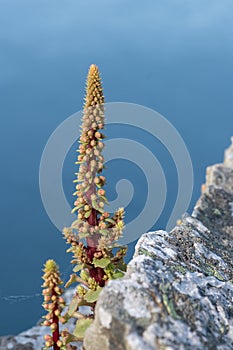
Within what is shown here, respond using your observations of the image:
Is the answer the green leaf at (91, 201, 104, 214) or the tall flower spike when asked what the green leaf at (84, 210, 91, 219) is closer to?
the green leaf at (91, 201, 104, 214)

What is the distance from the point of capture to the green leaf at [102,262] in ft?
17.3

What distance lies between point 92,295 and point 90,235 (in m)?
0.66

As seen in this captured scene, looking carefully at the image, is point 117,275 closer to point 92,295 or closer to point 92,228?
point 92,295

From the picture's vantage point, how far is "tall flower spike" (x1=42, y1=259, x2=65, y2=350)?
16.1ft

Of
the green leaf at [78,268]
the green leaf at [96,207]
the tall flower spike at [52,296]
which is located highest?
the green leaf at [96,207]

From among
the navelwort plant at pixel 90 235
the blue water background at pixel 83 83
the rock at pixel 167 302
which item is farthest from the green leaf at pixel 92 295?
the blue water background at pixel 83 83

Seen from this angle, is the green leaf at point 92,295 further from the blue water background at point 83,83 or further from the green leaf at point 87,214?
the blue water background at point 83,83

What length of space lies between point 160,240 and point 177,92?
8967 cm

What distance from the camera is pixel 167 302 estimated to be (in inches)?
186

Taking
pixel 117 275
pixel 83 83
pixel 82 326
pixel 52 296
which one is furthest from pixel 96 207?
pixel 83 83

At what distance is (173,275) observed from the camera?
537cm

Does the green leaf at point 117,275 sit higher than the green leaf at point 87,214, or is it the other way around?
the green leaf at point 87,214

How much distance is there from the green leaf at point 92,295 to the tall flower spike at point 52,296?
0.90ft

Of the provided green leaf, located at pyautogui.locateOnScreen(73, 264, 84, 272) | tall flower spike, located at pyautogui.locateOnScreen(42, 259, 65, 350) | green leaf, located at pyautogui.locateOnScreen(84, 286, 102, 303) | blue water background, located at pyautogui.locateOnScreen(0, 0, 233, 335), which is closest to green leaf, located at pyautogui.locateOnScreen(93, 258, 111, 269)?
green leaf, located at pyautogui.locateOnScreen(73, 264, 84, 272)
